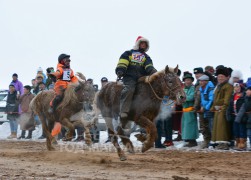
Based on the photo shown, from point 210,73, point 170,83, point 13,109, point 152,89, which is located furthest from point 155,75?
point 13,109

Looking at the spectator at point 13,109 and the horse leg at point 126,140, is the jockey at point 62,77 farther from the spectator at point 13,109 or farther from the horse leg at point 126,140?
the spectator at point 13,109

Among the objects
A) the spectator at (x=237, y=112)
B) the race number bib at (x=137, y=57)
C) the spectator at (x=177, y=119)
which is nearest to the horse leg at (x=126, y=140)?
the race number bib at (x=137, y=57)

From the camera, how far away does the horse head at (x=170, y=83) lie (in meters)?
11.0

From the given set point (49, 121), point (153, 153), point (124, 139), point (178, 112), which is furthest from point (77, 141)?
point (124, 139)

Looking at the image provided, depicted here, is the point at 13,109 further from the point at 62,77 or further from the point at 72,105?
the point at 72,105

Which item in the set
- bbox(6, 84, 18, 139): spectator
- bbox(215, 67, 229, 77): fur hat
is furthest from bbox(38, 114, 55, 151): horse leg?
bbox(6, 84, 18, 139): spectator

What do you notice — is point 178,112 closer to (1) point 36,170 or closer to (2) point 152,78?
(2) point 152,78

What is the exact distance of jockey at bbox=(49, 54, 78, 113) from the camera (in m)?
15.1

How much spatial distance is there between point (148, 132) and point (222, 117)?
11.1 ft

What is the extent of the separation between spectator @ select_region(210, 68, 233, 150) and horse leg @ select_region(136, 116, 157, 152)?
3.20 metres

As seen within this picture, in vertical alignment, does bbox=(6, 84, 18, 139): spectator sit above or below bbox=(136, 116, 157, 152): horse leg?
above

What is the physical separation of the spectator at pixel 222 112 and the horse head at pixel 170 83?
2846 mm

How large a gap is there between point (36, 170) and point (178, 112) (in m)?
7.74

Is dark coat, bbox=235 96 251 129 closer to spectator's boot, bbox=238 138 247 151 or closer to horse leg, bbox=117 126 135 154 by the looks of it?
spectator's boot, bbox=238 138 247 151
